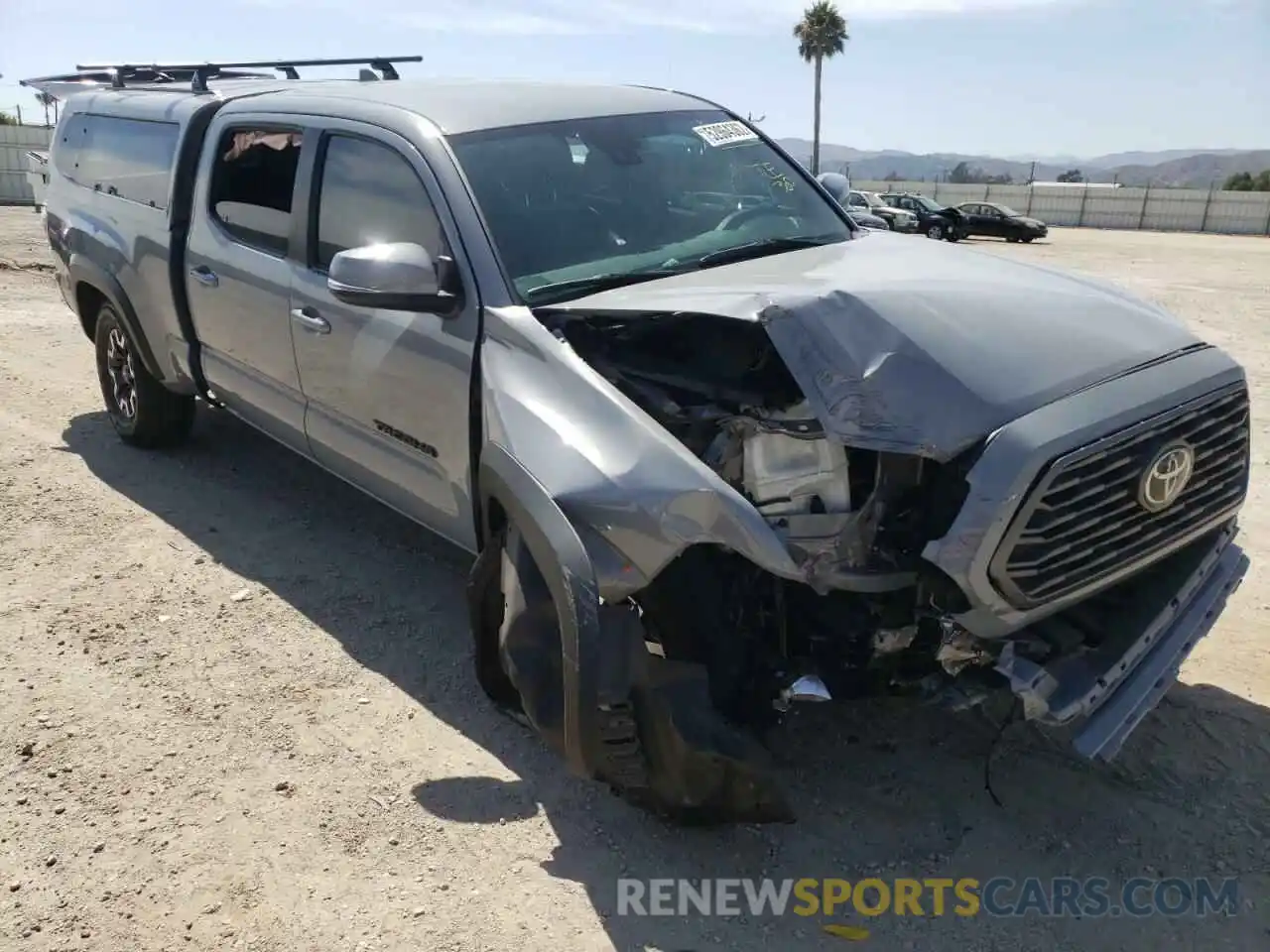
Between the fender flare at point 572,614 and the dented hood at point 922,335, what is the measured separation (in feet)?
2.22

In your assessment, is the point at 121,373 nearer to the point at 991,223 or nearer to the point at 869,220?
the point at 869,220

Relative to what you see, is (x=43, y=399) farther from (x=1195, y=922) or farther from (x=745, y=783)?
(x=1195, y=922)

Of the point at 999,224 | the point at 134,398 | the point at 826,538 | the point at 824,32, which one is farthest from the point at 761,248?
the point at 824,32

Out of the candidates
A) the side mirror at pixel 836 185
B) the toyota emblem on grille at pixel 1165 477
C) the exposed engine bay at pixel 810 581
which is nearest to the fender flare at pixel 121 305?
the side mirror at pixel 836 185

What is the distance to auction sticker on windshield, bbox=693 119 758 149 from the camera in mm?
4325

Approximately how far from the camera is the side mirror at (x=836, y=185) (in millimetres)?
4832

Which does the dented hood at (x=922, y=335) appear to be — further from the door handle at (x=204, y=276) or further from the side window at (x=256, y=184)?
the door handle at (x=204, y=276)

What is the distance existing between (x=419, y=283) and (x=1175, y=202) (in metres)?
43.1

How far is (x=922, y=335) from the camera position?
2.80 meters

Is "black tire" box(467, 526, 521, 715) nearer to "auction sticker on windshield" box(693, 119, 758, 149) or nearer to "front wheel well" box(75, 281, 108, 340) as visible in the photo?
"auction sticker on windshield" box(693, 119, 758, 149)

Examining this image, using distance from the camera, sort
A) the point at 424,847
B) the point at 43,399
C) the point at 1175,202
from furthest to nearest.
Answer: the point at 1175,202
the point at 43,399
the point at 424,847

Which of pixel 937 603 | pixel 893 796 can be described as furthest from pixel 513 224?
pixel 893 796

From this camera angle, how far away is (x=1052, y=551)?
8.49 feet

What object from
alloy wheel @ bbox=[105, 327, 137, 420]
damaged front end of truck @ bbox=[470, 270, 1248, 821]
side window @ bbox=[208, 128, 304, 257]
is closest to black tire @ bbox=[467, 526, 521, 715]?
damaged front end of truck @ bbox=[470, 270, 1248, 821]
